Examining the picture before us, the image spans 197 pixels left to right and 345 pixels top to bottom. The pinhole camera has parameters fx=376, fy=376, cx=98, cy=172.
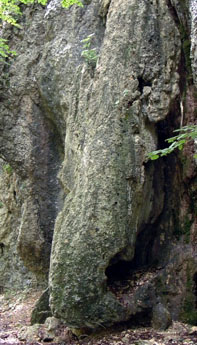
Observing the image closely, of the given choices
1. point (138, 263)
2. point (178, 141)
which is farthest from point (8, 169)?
point (178, 141)

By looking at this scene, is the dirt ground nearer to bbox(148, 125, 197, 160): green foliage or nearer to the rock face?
the rock face

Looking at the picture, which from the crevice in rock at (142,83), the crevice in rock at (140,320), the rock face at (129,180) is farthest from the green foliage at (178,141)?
the crevice in rock at (140,320)

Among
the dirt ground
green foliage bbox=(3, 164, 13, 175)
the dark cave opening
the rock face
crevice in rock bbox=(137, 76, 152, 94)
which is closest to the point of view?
the dirt ground

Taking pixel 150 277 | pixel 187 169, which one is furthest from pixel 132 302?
pixel 187 169

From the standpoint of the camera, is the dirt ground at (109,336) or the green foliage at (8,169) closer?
the dirt ground at (109,336)

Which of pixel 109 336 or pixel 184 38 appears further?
pixel 184 38

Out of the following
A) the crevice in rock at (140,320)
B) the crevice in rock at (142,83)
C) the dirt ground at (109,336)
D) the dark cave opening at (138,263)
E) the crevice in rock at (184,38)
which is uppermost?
the crevice in rock at (184,38)

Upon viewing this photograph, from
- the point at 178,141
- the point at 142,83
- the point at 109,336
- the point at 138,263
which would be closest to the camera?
the point at 178,141

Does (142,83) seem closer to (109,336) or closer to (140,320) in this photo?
(140,320)

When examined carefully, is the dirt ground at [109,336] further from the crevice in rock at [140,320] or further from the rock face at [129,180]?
the rock face at [129,180]

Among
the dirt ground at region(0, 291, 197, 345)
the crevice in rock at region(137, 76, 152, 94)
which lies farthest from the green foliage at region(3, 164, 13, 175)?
the crevice in rock at region(137, 76, 152, 94)

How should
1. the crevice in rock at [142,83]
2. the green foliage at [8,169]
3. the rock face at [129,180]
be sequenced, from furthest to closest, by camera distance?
the green foliage at [8,169] < the crevice in rock at [142,83] < the rock face at [129,180]

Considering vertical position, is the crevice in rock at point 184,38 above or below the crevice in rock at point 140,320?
above

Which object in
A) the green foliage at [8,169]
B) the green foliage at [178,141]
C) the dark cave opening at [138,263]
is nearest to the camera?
the green foliage at [178,141]
